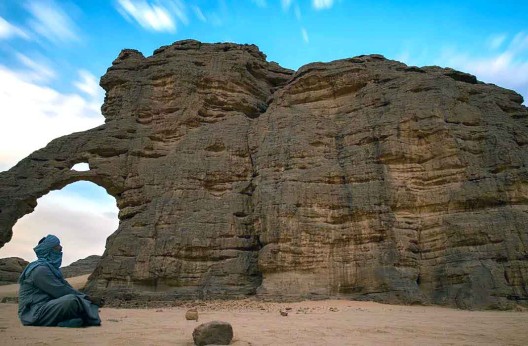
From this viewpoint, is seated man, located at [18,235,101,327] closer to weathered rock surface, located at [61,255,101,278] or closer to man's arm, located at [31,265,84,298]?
man's arm, located at [31,265,84,298]

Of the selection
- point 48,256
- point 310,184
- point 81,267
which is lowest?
point 48,256

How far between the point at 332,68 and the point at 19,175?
1824 cm

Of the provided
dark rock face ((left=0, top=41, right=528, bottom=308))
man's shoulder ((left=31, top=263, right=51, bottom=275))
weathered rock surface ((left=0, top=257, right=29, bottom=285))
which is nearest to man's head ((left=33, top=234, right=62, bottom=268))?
man's shoulder ((left=31, top=263, right=51, bottom=275))

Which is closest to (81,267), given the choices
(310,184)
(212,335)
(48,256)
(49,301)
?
(310,184)

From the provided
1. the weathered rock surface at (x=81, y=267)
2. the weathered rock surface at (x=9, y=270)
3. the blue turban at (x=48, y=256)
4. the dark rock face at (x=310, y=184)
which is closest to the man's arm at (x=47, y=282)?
the blue turban at (x=48, y=256)

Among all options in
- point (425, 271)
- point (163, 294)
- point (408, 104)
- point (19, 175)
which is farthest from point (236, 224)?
point (19, 175)

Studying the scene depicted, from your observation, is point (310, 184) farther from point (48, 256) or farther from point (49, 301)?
point (49, 301)

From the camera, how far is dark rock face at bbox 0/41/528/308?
676 inches

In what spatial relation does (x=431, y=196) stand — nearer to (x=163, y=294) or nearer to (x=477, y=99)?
(x=477, y=99)

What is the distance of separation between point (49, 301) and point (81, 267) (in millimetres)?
35826

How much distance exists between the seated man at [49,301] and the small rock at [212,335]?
8.11 feet

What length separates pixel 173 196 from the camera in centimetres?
2127

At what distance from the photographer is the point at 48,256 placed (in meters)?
7.43

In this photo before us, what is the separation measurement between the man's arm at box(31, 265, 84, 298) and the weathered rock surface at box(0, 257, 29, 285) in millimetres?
31567
